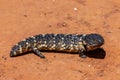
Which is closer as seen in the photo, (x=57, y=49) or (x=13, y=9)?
(x=57, y=49)

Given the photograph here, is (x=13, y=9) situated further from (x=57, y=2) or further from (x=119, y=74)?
(x=119, y=74)

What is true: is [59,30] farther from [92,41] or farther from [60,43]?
[92,41]

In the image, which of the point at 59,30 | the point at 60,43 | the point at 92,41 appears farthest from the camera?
the point at 59,30

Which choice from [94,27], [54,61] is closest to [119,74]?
[54,61]

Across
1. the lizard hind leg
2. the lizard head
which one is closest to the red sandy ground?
the lizard hind leg

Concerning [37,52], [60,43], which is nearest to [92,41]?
[60,43]
